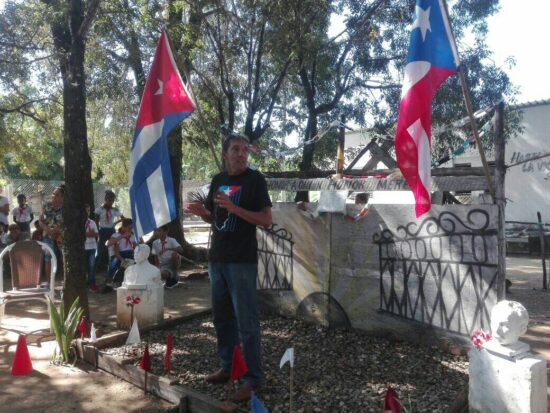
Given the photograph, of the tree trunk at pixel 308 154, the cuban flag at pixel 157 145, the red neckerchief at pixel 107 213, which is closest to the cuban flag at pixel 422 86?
the cuban flag at pixel 157 145

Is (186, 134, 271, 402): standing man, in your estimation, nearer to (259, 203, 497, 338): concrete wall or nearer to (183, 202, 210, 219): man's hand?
(183, 202, 210, 219): man's hand

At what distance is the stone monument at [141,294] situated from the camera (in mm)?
5531

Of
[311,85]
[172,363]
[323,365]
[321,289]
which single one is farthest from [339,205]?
[311,85]

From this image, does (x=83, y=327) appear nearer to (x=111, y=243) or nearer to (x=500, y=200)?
(x=111, y=243)

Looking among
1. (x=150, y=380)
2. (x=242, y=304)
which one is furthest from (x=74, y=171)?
(x=242, y=304)

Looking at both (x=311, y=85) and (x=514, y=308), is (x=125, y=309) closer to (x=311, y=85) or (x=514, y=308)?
(x=514, y=308)

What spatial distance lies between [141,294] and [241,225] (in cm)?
261

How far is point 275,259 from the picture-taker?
6.07m

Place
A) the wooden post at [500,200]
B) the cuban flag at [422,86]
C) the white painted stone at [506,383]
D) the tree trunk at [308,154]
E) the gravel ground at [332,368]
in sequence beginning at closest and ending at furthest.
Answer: the white painted stone at [506,383]
the cuban flag at [422,86]
the gravel ground at [332,368]
the wooden post at [500,200]
the tree trunk at [308,154]

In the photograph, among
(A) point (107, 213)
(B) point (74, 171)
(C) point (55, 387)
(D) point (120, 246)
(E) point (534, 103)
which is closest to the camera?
(C) point (55, 387)

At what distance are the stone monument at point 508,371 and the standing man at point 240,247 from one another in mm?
1544

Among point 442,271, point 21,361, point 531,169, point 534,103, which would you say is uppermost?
point 534,103

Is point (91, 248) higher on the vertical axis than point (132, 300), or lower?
higher

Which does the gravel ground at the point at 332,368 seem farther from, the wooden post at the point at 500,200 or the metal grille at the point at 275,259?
the wooden post at the point at 500,200
